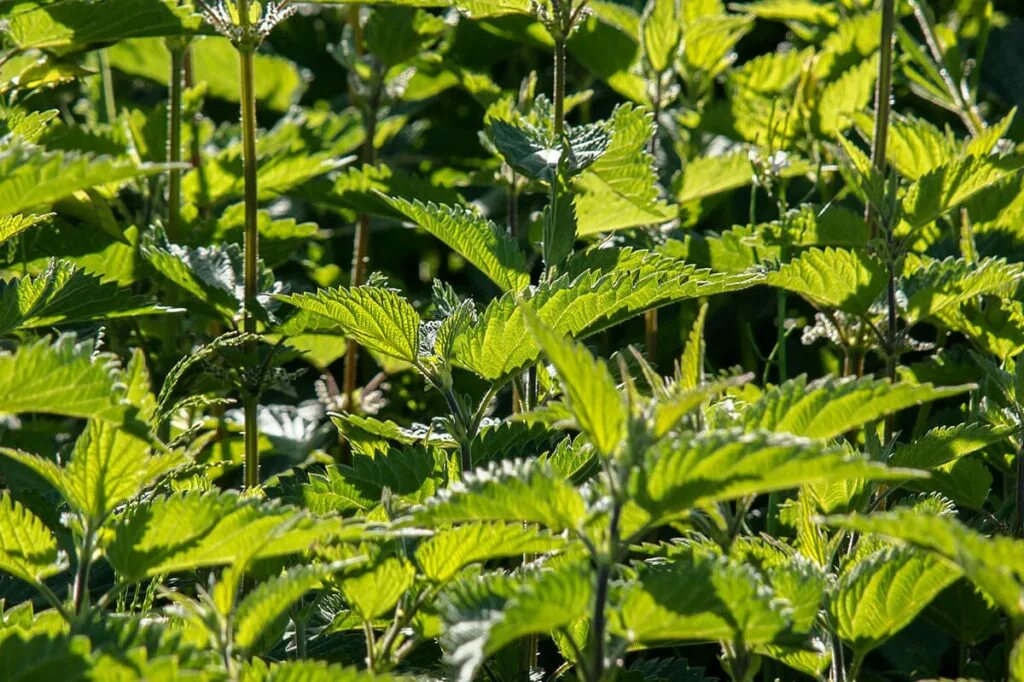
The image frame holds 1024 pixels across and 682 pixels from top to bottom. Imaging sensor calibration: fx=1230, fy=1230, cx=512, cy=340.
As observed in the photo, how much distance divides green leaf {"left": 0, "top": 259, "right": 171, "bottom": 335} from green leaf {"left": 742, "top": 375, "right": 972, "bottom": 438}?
0.85 m

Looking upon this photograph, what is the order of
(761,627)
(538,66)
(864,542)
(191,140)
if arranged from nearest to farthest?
(761,627) < (864,542) < (191,140) < (538,66)

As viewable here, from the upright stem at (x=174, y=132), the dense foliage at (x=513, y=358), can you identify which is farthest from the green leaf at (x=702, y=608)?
the upright stem at (x=174, y=132)

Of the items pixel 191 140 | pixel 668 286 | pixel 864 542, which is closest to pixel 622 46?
pixel 191 140

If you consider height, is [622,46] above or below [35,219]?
above

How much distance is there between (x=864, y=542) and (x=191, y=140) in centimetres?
145

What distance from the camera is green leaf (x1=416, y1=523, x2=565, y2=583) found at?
112 cm

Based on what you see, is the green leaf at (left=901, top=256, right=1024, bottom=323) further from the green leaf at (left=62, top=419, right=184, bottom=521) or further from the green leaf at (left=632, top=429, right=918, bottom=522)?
the green leaf at (left=62, top=419, right=184, bottom=521)

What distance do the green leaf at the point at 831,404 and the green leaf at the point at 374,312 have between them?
0.43 m

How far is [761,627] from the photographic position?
1005 mm

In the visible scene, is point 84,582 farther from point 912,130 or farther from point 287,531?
point 912,130

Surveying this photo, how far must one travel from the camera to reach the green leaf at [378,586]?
1.14 meters

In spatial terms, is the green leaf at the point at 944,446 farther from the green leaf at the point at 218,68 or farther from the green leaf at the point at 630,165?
the green leaf at the point at 218,68

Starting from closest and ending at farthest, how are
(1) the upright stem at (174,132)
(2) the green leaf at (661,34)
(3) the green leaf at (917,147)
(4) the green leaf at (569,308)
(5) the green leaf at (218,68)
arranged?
(4) the green leaf at (569,308) < (3) the green leaf at (917,147) < (1) the upright stem at (174,132) < (2) the green leaf at (661,34) < (5) the green leaf at (218,68)

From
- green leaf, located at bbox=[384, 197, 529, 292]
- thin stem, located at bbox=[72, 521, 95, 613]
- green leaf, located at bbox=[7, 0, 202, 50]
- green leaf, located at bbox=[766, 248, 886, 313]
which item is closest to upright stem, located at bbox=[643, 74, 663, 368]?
green leaf, located at bbox=[766, 248, 886, 313]
